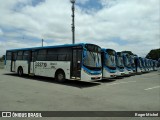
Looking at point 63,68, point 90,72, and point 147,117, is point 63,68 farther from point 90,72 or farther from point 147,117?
point 147,117

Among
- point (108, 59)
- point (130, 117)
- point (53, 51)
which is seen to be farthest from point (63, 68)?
point (130, 117)

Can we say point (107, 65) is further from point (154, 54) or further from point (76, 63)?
point (154, 54)

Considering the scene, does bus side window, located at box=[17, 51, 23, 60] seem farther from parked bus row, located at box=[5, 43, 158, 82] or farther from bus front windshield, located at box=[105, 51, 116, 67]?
bus front windshield, located at box=[105, 51, 116, 67]

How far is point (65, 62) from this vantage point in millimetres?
14758

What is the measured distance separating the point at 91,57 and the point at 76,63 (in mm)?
1181

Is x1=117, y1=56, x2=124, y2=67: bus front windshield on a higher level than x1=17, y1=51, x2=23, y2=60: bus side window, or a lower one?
lower

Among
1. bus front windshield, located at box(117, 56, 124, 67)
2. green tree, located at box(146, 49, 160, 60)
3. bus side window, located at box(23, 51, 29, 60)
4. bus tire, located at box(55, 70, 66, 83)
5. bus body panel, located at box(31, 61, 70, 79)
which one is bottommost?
bus tire, located at box(55, 70, 66, 83)

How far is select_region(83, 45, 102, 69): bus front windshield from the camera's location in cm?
1362

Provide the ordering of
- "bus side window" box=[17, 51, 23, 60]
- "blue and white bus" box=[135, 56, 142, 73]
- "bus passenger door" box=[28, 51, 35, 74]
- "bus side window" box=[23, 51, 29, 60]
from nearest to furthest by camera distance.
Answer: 1. "bus passenger door" box=[28, 51, 35, 74]
2. "bus side window" box=[23, 51, 29, 60]
3. "bus side window" box=[17, 51, 23, 60]
4. "blue and white bus" box=[135, 56, 142, 73]

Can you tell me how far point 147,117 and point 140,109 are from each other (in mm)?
1087

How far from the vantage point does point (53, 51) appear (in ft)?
52.4

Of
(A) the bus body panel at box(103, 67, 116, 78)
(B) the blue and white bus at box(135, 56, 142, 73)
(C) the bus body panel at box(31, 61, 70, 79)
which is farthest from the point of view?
(B) the blue and white bus at box(135, 56, 142, 73)

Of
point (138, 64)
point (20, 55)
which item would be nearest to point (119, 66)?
point (20, 55)

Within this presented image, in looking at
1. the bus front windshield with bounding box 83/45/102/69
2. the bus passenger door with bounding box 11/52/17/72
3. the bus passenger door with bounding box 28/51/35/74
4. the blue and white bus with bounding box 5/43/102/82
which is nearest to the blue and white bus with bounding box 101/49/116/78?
the blue and white bus with bounding box 5/43/102/82
